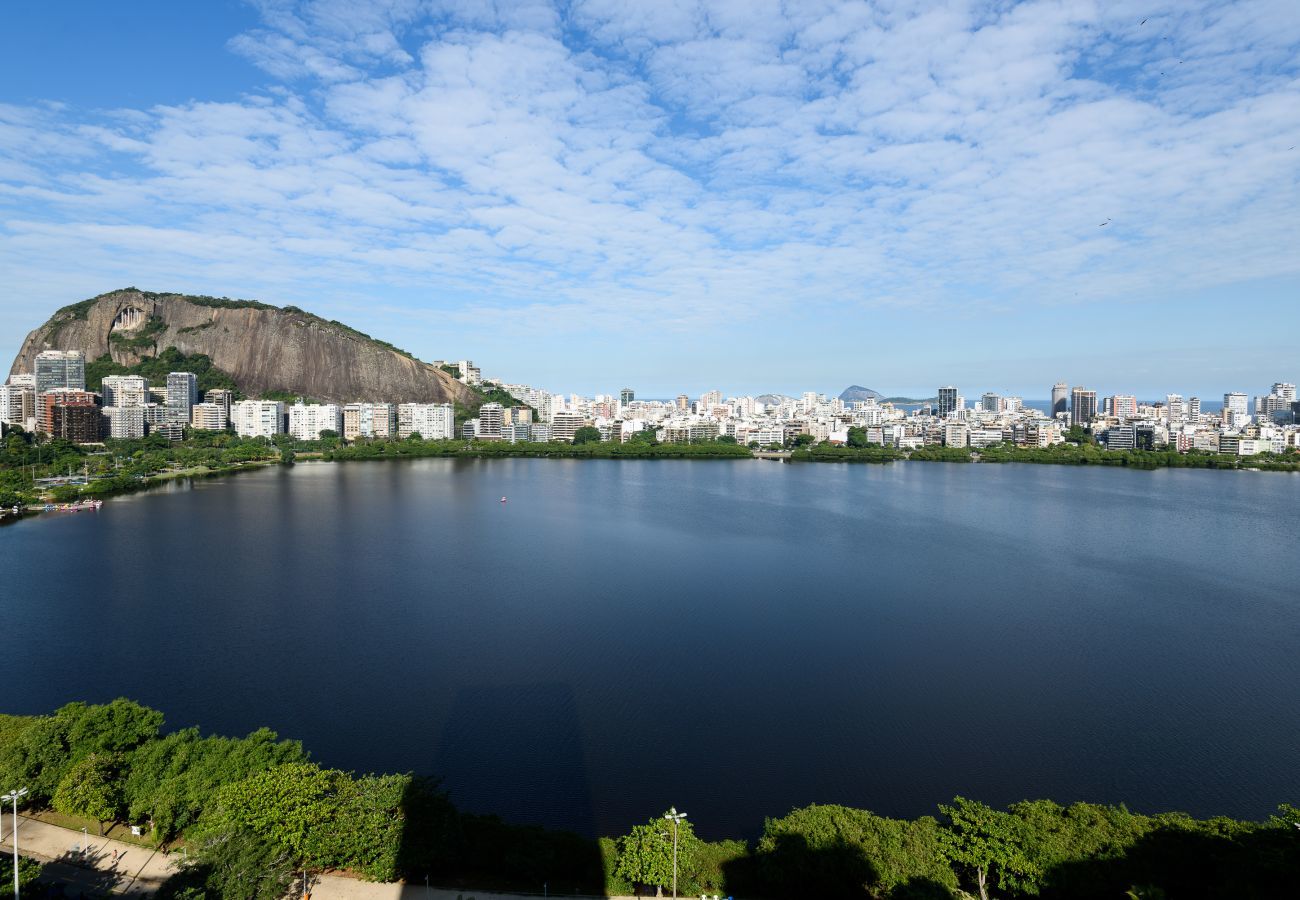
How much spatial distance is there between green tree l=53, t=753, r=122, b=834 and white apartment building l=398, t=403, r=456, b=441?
2642cm

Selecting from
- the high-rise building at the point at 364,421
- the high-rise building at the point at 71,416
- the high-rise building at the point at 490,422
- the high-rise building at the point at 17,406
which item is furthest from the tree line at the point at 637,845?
the high-rise building at the point at 17,406

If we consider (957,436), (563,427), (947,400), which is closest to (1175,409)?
(947,400)

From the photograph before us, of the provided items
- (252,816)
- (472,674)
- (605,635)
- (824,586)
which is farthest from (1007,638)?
(252,816)

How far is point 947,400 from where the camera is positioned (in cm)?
4900

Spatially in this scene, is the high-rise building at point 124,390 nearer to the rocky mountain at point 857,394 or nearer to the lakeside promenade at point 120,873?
the lakeside promenade at point 120,873

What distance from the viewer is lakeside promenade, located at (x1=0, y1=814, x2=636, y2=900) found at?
2.99 metres

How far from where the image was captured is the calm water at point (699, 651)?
4316 mm

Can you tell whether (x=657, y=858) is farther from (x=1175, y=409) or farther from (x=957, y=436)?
(x=1175, y=409)

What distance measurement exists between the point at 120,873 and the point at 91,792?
0.48 m

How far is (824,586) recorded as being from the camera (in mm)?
8336

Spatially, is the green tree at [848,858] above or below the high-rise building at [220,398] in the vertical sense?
below

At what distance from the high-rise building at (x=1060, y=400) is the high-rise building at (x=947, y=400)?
6.04 metres

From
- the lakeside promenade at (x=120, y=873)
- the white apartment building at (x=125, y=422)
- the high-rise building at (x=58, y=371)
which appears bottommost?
the lakeside promenade at (x=120, y=873)

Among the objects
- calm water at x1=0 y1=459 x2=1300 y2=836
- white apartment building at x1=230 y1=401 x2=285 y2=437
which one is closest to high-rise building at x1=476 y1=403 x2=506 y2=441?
white apartment building at x1=230 y1=401 x2=285 y2=437
